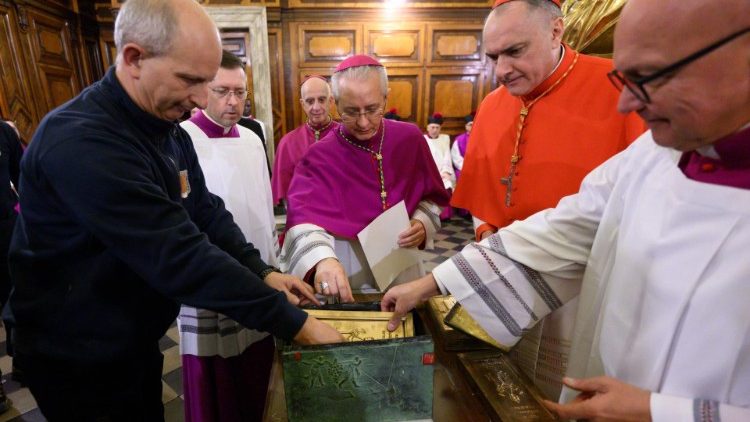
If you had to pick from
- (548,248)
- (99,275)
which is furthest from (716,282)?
(99,275)

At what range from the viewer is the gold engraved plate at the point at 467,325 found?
132 cm

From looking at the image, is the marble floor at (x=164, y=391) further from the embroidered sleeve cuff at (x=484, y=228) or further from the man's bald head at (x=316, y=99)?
the man's bald head at (x=316, y=99)

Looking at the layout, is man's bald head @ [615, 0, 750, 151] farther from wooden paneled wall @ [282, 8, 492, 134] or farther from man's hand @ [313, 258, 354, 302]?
wooden paneled wall @ [282, 8, 492, 134]

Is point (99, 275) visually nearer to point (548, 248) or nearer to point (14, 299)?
point (14, 299)

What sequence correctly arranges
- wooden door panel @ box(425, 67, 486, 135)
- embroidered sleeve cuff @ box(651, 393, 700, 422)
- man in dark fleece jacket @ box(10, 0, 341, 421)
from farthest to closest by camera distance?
wooden door panel @ box(425, 67, 486, 135) < man in dark fleece jacket @ box(10, 0, 341, 421) < embroidered sleeve cuff @ box(651, 393, 700, 422)

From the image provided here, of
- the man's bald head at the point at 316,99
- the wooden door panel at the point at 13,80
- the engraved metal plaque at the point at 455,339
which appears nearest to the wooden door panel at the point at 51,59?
the wooden door panel at the point at 13,80

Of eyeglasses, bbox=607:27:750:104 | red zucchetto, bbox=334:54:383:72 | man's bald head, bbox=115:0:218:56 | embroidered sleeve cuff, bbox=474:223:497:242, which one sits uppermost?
man's bald head, bbox=115:0:218:56

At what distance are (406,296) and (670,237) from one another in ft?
2.40

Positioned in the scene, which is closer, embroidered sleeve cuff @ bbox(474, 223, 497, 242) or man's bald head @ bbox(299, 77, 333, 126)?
embroidered sleeve cuff @ bbox(474, 223, 497, 242)

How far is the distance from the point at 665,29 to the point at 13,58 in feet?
23.3

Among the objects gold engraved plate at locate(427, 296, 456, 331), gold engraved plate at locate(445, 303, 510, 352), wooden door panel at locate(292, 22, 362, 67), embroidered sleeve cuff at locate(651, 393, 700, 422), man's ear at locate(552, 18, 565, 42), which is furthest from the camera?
wooden door panel at locate(292, 22, 362, 67)

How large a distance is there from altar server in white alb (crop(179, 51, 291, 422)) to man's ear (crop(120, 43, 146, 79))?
855 millimetres

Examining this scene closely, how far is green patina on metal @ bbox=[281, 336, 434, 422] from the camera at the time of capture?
3.06 feet

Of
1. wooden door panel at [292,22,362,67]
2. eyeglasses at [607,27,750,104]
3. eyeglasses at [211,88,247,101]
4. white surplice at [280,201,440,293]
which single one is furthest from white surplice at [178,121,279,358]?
wooden door panel at [292,22,362,67]
